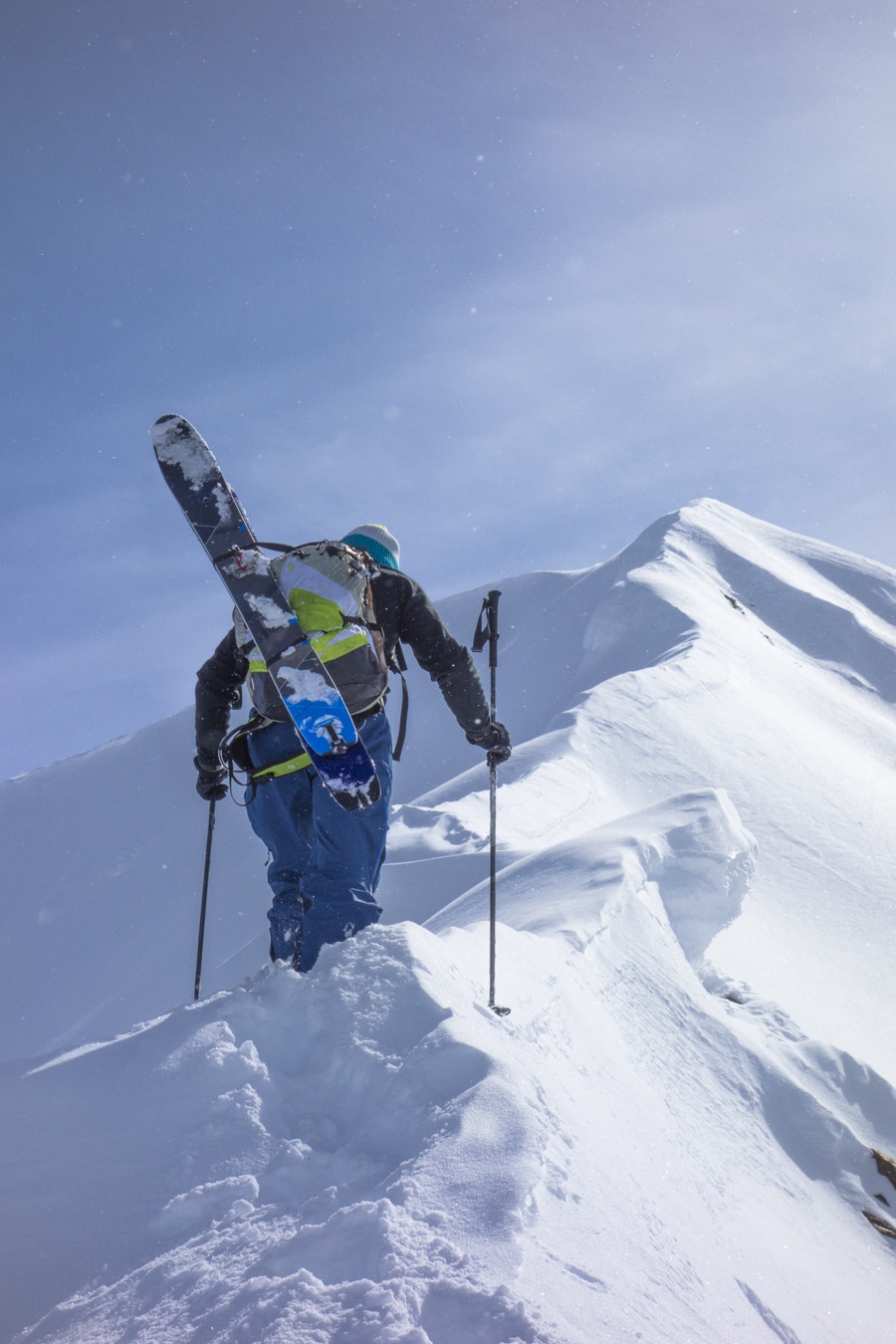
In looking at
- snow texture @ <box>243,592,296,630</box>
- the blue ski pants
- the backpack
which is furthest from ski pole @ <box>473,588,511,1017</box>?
snow texture @ <box>243,592,296,630</box>

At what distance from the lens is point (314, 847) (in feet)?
9.84

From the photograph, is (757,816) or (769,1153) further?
(757,816)

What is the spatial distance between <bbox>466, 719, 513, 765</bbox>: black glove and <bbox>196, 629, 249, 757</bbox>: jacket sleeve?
3.59 ft

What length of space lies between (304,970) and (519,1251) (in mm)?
1350

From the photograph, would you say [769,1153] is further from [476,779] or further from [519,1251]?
[476,779]

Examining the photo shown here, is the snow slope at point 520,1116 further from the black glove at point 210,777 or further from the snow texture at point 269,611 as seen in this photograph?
the snow texture at point 269,611

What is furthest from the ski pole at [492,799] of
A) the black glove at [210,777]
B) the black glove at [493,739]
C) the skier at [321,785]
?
the black glove at [210,777]

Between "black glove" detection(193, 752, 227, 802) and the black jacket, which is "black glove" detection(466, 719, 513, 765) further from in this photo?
"black glove" detection(193, 752, 227, 802)

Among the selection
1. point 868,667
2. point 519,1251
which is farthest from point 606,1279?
point 868,667

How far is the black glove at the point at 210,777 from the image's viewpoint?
11.9 ft

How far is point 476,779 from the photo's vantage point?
10641 millimetres

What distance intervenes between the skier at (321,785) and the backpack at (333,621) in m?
0.12

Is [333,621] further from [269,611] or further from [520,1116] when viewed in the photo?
[520,1116]

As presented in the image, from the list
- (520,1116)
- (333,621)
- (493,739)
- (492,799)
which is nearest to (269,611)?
(333,621)
